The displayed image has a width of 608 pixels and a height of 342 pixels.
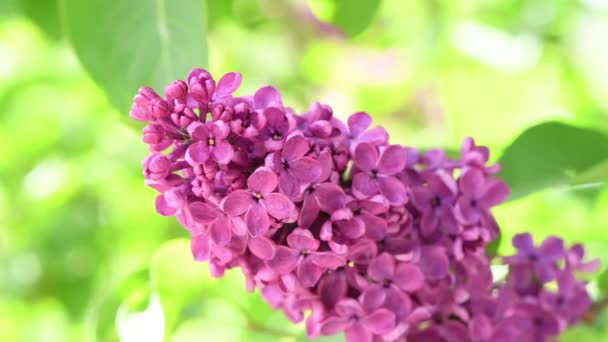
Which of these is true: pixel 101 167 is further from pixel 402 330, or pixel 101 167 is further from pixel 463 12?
pixel 402 330

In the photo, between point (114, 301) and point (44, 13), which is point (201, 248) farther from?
point (44, 13)

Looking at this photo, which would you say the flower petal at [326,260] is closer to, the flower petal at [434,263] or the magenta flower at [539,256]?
the flower petal at [434,263]

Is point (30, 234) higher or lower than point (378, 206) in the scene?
lower

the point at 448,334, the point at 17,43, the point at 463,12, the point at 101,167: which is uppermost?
the point at 463,12

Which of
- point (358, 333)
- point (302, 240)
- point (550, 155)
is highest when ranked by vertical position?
point (550, 155)

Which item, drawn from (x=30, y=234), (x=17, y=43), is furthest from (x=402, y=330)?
(x=17, y=43)

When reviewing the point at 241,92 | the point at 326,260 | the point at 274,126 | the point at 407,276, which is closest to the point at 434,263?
the point at 407,276

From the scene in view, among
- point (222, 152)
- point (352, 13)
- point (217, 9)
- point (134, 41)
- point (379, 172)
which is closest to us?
point (222, 152)

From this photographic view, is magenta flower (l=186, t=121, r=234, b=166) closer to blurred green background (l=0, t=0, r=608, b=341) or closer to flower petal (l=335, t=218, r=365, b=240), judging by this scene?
flower petal (l=335, t=218, r=365, b=240)
